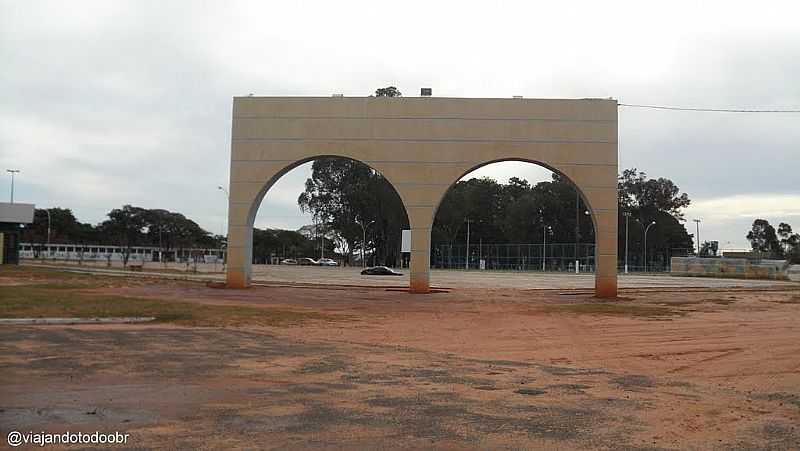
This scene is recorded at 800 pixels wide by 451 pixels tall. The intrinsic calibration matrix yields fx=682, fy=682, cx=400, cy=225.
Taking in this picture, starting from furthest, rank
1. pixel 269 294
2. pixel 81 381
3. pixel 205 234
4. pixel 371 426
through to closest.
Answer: pixel 205 234
pixel 269 294
pixel 81 381
pixel 371 426

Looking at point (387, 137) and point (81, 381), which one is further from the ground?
point (387, 137)

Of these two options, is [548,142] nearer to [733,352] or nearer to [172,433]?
[733,352]

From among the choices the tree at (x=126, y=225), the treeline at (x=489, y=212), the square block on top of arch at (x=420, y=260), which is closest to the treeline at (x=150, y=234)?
the tree at (x=126, y=225)

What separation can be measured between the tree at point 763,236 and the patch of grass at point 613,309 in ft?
413

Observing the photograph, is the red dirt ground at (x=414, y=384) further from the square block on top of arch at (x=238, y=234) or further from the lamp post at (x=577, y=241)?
the lamp post at (x=577, y=241)

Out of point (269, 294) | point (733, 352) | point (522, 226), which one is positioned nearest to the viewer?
point (733, 352)

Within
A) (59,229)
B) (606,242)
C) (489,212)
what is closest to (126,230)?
(59,229)

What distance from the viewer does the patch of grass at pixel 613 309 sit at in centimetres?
1912

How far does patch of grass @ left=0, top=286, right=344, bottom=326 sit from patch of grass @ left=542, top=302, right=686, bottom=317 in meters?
7.16

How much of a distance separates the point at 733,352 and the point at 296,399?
26.3 feet

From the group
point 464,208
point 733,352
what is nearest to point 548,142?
point 733,352

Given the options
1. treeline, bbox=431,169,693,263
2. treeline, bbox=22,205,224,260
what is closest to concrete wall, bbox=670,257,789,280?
treeline, bbox=431,169,693,263

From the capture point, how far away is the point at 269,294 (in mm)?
24734

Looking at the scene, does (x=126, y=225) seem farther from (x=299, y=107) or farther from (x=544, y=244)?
(x=299, y=107)
